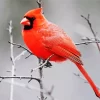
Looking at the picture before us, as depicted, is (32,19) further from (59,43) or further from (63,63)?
(63,63)

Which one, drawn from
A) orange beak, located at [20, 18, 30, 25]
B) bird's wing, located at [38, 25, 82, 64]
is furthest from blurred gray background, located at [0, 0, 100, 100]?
orange beak, located at [20, 18, 30, 25]

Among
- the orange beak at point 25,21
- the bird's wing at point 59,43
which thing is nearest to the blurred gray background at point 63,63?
the bird's wing at point 59,43

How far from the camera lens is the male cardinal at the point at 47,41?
2.77 metres

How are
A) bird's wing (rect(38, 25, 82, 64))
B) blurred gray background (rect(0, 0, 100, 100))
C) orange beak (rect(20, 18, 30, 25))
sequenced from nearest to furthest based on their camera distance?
orange beak (rect(20, 18, 30, 25))
bird's wing (rect(38, 25, 82, 64))
blurred gray background (rect(0, 0, 100, 100))

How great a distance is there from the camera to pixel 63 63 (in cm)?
615

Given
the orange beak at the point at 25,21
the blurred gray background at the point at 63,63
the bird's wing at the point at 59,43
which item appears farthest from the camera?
the blurred gray background at the point at 63,63

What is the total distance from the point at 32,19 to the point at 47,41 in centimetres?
14

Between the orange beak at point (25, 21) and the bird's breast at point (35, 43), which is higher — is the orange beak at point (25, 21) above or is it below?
above

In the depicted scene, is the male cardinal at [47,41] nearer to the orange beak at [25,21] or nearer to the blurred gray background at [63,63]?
the orange beak at [25,21]

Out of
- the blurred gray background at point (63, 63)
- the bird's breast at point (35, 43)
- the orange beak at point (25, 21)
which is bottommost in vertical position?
the bird's breast at point (35, 43)

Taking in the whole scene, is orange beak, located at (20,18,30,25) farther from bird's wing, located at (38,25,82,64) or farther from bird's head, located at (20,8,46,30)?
bird's wing, located at (38,25,82,64)

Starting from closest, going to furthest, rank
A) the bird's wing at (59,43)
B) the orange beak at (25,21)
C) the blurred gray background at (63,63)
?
the orange beak at (25,21)
the bird's wing at (59,43)
the blurred gray background at (63,63)

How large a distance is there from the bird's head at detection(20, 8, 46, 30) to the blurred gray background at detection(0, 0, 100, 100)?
168cm

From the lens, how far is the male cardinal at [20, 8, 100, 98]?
277cm
